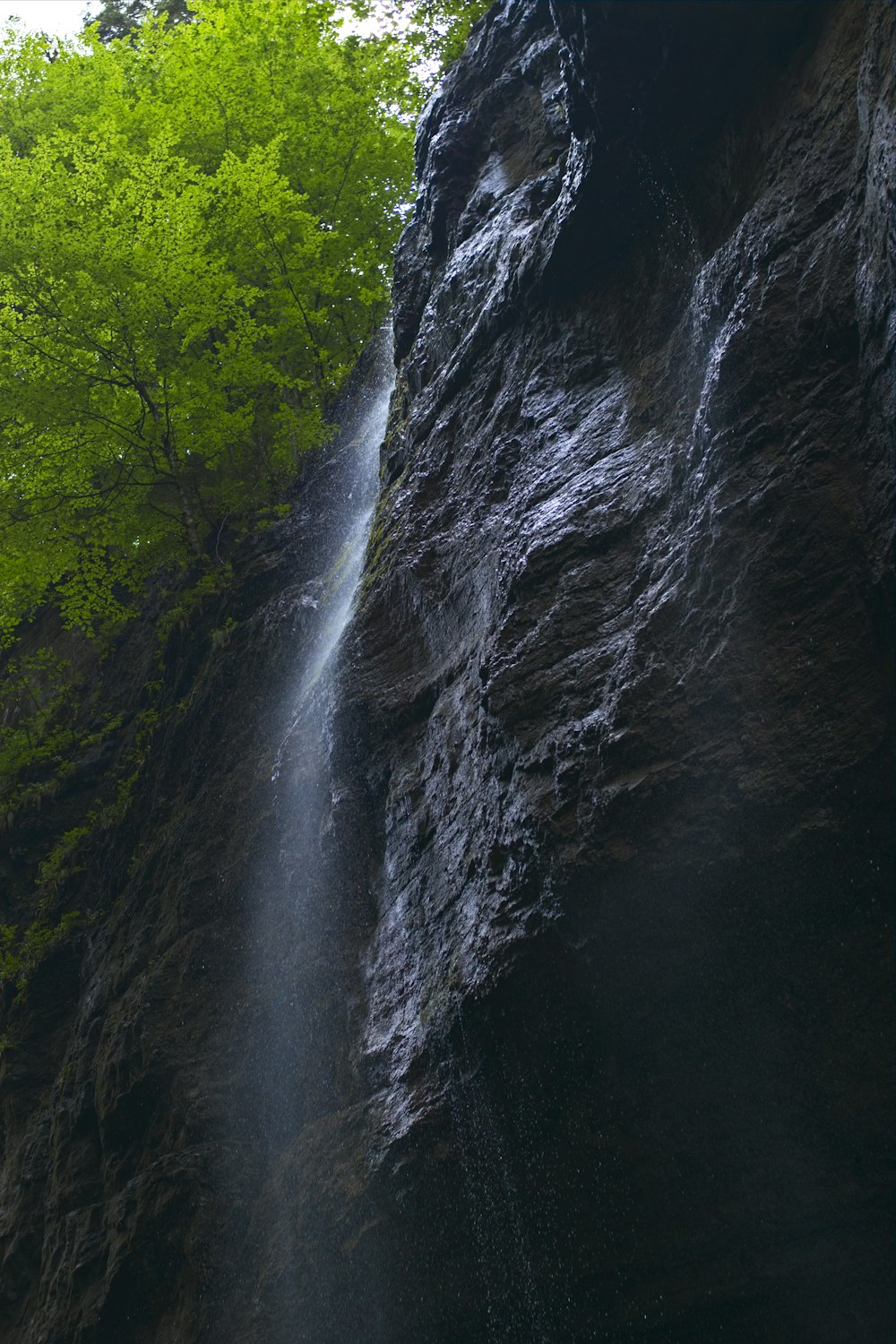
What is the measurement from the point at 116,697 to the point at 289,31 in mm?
11082

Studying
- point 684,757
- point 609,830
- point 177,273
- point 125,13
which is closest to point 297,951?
point 609,830

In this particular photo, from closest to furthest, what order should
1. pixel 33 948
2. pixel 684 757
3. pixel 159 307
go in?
1. pixel 684 757
2. pixel 33 948
3. pixel 159 307

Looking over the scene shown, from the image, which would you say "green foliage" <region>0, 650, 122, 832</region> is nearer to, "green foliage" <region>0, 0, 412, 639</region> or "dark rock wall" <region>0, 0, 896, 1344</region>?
"green foliage" <region>0, 0, 412, 639</region>

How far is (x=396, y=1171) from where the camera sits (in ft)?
19.9

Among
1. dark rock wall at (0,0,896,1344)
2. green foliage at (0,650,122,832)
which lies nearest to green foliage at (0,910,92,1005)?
green foliage at (0,650,122,832)

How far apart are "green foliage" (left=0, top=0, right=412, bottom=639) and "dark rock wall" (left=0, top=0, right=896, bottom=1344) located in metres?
5.10

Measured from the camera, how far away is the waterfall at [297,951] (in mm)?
7082

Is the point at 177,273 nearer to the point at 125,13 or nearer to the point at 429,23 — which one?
the point at 429,23

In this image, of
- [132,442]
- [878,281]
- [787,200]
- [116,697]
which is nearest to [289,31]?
[132,442]

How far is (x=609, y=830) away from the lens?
16.9ft

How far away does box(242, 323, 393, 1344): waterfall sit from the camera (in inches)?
279

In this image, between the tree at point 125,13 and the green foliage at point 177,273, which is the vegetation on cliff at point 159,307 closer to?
the green foliage at point 177,273

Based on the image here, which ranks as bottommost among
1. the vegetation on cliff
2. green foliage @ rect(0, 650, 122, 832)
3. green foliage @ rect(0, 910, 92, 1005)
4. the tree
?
green foliage @ rect(0, 910, 92, 1005)

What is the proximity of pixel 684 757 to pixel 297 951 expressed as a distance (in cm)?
427
